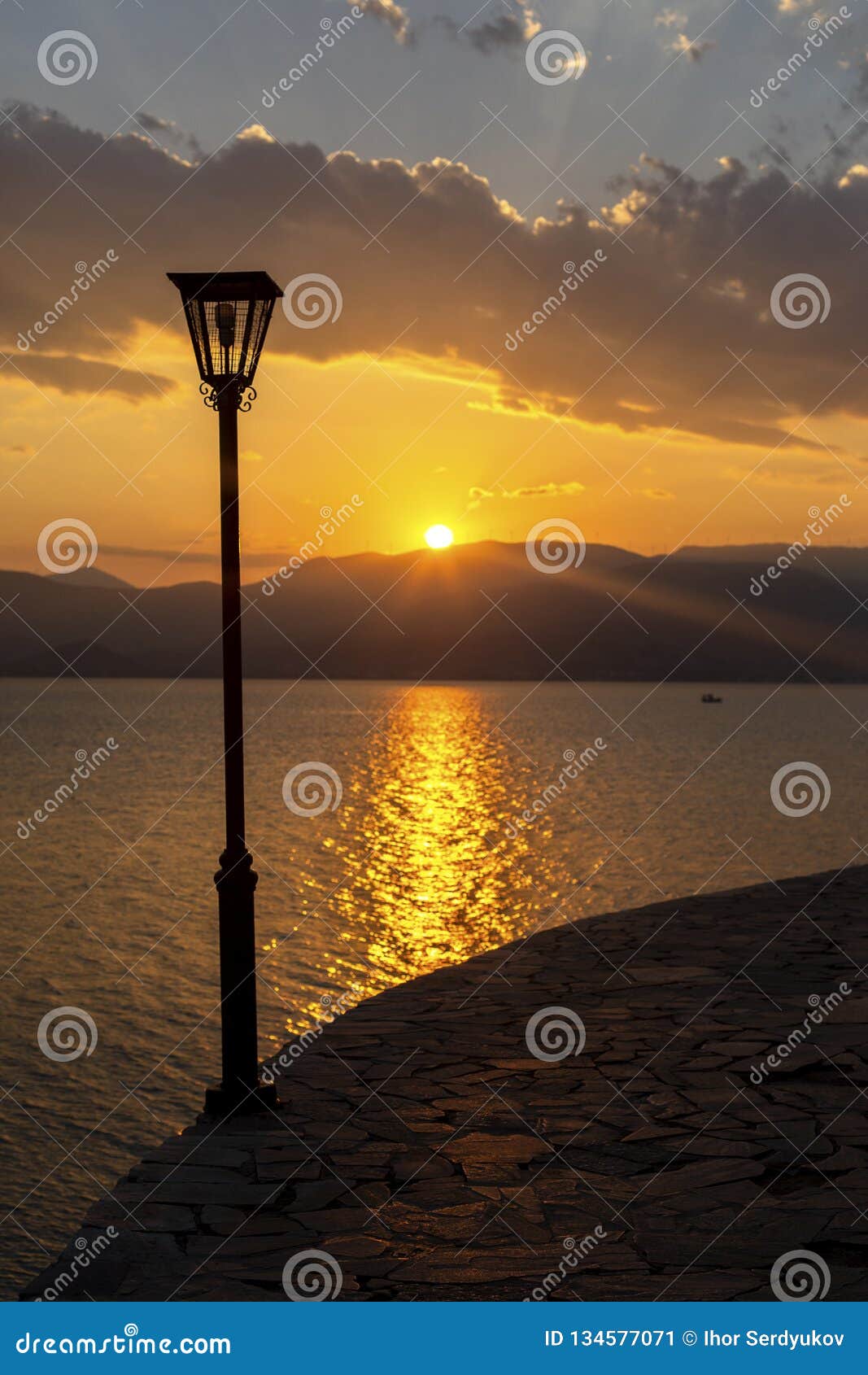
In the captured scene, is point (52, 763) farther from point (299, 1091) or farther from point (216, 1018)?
point (299, 1091)

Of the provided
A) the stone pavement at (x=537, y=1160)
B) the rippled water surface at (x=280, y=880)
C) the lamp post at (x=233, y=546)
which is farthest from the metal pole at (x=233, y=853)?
the rippled water surface at (x=280, y=880)

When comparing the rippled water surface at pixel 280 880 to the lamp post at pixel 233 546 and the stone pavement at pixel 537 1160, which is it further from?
the stone pavement at pixel 537 1160

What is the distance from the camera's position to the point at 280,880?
24.2 meters

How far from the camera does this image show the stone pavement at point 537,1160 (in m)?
4.56

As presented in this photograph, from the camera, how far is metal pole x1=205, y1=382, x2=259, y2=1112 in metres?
6.78

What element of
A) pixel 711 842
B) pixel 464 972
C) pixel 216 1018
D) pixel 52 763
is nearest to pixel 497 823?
pixel 711 842

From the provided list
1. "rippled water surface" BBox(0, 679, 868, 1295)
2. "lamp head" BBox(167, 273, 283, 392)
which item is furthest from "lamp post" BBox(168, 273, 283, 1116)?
"rippled water surface" BBox(0, 679, 868, 1295)

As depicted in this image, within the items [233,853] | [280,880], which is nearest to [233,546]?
[233,853]

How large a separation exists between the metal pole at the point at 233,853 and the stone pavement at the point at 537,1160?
0.45 metres

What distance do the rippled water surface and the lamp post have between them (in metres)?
3.57

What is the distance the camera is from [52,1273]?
4734 mm

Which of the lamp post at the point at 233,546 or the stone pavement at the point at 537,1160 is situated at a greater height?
the lamp post at the point at 233,546

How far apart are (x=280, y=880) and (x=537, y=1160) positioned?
62.2 feet

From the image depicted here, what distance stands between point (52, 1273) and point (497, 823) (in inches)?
1207
